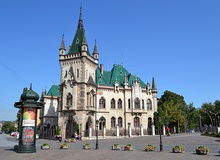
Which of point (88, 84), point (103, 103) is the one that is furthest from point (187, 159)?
point (103, 103)

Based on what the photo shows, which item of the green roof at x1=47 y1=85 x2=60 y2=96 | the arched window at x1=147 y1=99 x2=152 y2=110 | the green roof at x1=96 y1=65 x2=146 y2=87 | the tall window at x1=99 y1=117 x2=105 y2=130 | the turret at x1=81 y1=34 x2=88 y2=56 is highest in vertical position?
the turret at x1=81 y1=34 x2=88 y2=56

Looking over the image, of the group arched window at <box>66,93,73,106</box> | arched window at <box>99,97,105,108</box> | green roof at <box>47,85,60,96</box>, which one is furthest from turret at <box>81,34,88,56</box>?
green roof at <box>47,85,60,96</box>

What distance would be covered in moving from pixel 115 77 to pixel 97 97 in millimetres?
7831

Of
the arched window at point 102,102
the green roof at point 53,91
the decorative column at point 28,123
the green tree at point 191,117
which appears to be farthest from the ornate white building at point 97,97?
the green tree at point 191,117

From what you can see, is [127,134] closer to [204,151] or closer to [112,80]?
[112,80]

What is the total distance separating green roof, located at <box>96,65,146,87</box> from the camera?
52281mm

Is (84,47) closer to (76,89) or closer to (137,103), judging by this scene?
(76,89)

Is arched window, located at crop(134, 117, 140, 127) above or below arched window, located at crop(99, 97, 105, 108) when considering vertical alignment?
below

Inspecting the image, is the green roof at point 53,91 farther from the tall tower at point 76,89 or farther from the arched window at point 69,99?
the arched window at point 69,99

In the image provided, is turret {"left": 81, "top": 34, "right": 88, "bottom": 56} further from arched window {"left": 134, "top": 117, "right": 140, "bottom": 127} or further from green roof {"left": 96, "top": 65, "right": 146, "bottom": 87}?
arched window {"left": 134, "top": 117, "right": 140, "bottom": 127}

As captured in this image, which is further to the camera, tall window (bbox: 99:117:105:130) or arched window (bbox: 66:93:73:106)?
tall window (bbox: 99:117:105:130)

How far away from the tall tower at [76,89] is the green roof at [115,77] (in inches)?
158

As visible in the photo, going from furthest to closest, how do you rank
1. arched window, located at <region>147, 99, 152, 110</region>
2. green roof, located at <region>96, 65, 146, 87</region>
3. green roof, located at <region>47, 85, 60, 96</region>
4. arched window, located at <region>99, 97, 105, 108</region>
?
green roof, located at <region>47, 85, 60, 96</region>
arched window, located at <region>147, 99, 152, 110</region>
green roof, located at <region>96, 65, 146, 87</region>
arched window, located at <region>99, 97, 105, 108</region>

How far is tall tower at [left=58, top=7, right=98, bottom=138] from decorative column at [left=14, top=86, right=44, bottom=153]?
70.2 feet
